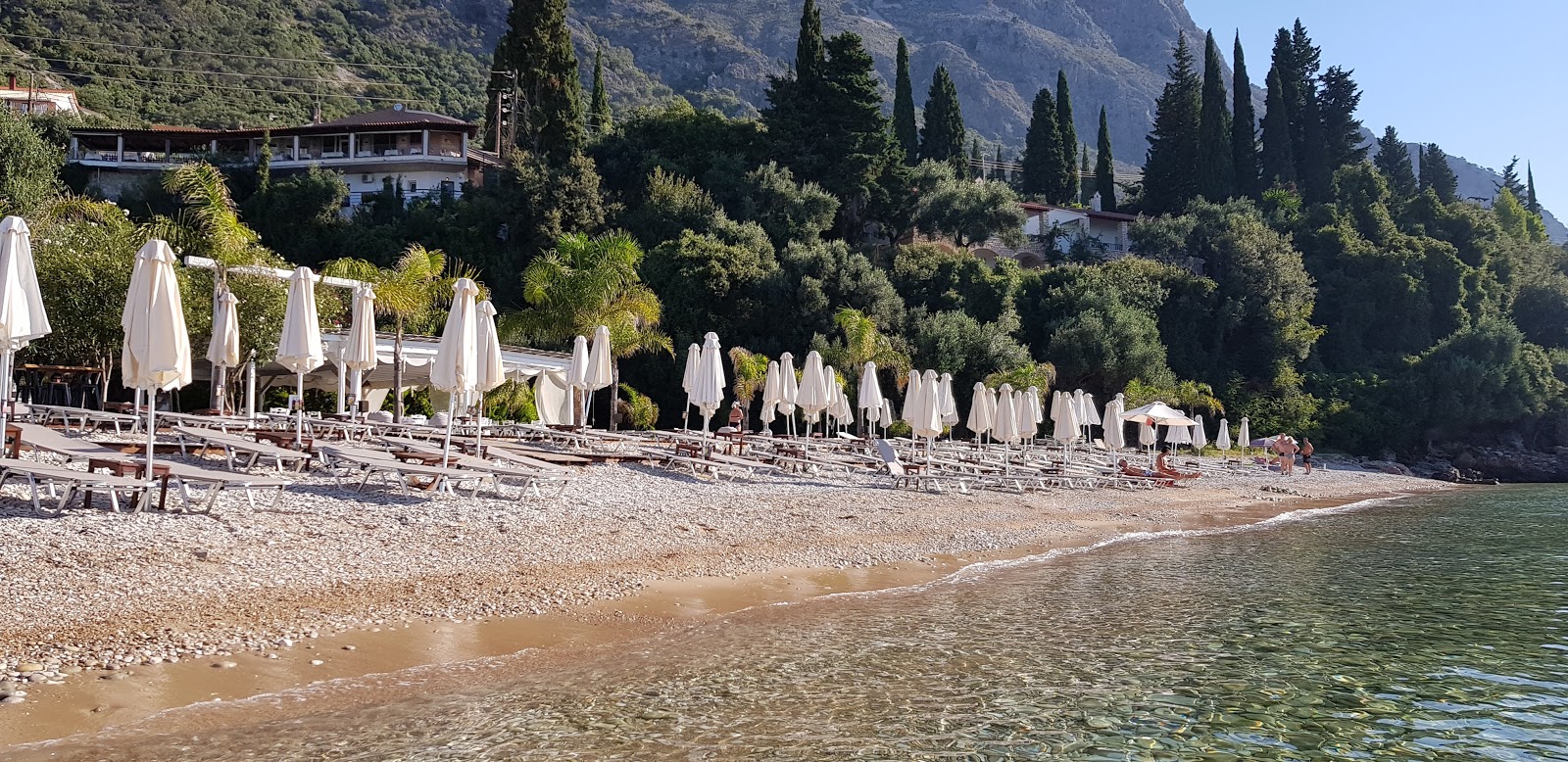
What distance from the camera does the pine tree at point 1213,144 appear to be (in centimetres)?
6234

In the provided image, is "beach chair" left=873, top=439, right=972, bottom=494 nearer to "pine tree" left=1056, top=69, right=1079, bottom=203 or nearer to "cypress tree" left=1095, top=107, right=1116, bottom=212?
"pine tree" left=1056, top=69, right=1079, bottom=203

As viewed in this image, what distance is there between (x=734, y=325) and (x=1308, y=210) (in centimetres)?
3961

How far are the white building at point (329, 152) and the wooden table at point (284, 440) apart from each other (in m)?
34.1

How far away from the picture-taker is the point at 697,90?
156875mm

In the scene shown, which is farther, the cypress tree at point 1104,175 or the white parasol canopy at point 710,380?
the cypress tree at point 1104,175

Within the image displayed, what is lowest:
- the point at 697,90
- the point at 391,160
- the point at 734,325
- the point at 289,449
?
the point at 289,449

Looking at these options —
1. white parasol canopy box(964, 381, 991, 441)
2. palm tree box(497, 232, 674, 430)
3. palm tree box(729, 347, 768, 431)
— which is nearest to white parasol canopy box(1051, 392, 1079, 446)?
white parasol canopy box(964, 381, 991, 441)

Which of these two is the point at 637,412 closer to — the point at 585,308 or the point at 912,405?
the point at 585,308

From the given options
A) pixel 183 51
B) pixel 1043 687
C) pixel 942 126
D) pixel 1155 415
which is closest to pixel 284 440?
pixel 1043 687

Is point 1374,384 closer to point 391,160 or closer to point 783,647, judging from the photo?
point 391,160

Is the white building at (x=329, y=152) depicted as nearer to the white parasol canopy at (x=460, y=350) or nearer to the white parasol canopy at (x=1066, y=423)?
the white parasol canopy at (x=1066, y=423)

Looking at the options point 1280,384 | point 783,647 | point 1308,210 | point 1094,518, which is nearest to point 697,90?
point 1308,210

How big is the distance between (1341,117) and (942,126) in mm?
29052

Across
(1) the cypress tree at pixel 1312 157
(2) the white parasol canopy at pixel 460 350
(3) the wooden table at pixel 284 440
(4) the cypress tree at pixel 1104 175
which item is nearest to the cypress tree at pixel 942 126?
(4) the cypress tree at pixel 1104 175
